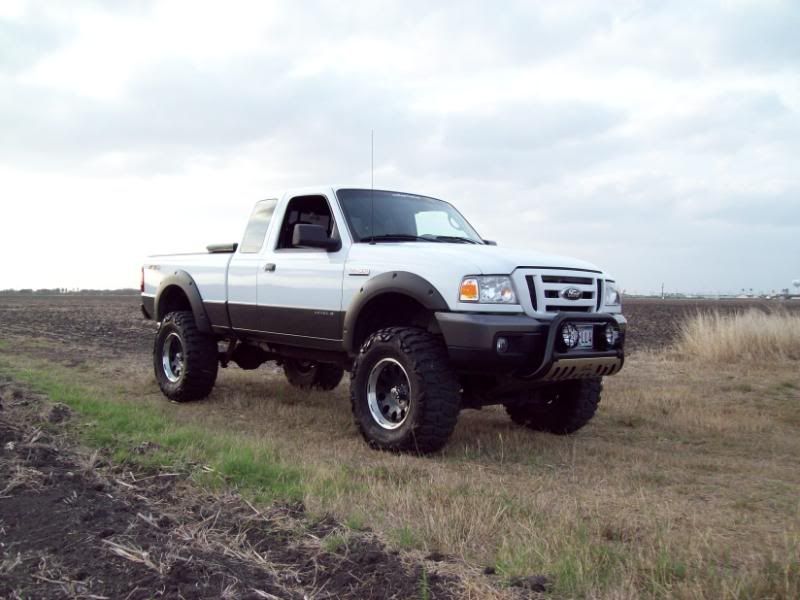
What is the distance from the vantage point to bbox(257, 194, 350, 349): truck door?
6.42 m

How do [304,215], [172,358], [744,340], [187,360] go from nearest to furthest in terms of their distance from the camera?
[304,215], [187,360], [172,358], [744,340]

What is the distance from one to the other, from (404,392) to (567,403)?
5.82 feet

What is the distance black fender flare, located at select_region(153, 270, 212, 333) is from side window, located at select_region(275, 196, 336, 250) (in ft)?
4.67

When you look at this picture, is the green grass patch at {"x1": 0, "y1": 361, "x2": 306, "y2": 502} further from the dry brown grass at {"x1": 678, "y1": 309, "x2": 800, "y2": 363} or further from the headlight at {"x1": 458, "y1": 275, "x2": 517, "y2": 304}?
the dry brown grass at {"x1": 678, "y1": 309, "x2": 800, "y2": 363}

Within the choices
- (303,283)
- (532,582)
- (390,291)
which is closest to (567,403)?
(390,291)

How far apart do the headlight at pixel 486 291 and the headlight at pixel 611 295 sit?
121 cm

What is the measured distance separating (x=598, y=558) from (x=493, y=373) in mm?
2312

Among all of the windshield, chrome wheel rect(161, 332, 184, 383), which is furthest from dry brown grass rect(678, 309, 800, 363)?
chrome wheel rect(161, 332, 184, 383)

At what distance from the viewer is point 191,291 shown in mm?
8133

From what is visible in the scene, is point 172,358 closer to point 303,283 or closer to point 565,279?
point 303,283

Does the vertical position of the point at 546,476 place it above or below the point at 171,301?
below

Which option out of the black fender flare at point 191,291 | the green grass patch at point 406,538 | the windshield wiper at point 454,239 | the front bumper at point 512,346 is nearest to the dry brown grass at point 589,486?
the green grass patch at point 406,538

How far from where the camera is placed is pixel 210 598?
2.79 meters

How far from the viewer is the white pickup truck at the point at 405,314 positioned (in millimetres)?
5332
